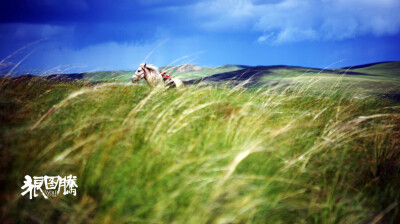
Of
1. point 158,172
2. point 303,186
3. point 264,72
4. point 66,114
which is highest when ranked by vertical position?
point 264,72

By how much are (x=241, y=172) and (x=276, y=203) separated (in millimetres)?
393

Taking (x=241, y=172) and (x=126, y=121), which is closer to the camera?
(x=241, y=172)

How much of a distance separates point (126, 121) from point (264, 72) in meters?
88.7

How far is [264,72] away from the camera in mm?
86688

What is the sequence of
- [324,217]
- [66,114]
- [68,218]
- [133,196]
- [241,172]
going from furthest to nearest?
[66,114] < [241,172] < [324,217] < [133,196] < [68,218]

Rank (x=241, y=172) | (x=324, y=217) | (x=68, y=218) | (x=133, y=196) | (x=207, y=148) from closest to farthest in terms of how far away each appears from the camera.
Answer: (x=68, y=218), (x=133, y=196), (x=324, y=217), (x=241, y=172), (x=207, y=148)

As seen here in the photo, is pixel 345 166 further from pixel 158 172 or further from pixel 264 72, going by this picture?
pixel 264 72

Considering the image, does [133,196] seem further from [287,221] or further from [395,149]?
[395,149]

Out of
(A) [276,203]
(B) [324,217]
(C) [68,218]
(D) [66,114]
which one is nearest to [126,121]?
(D) [66,114]

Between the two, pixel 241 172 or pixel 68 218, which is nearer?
pixel 68 218

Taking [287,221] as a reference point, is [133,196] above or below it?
above

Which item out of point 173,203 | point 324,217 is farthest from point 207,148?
point 324,217

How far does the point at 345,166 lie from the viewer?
233 centimetres

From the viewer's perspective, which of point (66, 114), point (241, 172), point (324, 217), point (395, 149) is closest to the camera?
point (324, 217)
